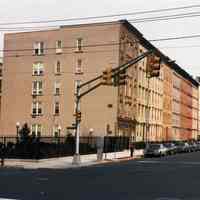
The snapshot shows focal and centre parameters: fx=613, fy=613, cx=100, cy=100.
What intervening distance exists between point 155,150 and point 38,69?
87.1 feet

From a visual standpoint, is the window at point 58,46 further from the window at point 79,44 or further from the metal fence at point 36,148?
the metal fence at point 36,148

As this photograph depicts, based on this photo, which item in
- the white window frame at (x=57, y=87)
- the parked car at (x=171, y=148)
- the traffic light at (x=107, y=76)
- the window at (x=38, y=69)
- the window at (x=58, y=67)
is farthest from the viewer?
the window at (x=38, y=69)

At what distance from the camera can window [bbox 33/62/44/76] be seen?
84.1 metres

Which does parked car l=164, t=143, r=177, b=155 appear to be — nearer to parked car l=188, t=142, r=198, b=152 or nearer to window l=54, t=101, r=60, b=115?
parked car l=188, t=142, r=198, b=152

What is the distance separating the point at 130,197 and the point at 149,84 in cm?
7686

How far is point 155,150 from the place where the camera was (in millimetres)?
64000

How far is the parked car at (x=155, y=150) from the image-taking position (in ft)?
208

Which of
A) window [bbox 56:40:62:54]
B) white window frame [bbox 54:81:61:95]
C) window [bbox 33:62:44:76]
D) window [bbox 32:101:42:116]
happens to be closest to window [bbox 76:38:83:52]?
window [bbox 56:40:62:54]

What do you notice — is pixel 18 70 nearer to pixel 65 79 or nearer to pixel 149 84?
pixel 65 79

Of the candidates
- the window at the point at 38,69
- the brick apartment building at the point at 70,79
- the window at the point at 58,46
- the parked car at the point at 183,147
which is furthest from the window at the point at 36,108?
the parked car at the point at 183,147

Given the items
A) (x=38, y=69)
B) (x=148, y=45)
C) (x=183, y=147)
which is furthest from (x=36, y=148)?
(x=148, y=45)

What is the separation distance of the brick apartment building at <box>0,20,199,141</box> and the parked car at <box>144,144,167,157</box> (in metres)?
11.9

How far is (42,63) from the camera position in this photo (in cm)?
8400

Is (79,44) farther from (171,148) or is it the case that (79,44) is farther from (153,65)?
(153,65)
